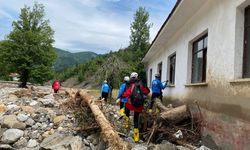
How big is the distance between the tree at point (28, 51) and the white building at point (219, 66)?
3009cm

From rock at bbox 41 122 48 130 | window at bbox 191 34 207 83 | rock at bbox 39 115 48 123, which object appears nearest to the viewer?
window at bbox 191 34 207 83

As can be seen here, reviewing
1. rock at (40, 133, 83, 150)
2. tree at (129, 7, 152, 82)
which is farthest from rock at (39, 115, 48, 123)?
tree at (129, 7, 152, 82)

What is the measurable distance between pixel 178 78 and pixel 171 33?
2.61m

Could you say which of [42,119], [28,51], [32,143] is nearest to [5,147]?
[32,143]

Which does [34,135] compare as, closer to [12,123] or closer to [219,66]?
[12,123]

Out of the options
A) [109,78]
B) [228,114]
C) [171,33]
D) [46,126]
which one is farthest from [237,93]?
[109,78]

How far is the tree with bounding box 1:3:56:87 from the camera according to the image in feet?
124

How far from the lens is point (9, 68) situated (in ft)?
125

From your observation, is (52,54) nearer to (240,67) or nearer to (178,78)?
(178,78)

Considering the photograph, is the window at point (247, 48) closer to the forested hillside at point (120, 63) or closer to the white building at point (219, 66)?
the white building at point (219, 66)

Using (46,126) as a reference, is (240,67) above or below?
above

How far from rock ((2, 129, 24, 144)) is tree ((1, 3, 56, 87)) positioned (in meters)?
28.9

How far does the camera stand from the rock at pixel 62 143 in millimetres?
7918

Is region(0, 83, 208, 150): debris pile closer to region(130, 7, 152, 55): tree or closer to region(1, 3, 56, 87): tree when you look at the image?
region(1, 3, 56, 87): tree
